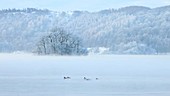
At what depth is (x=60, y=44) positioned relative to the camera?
96062 mm

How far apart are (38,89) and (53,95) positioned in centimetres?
276

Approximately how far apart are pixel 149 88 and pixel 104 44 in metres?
141

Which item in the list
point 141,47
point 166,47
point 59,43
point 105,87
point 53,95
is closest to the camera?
point 53,95

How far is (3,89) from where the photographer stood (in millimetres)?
26516

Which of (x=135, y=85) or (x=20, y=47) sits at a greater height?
(x=135, y=85)

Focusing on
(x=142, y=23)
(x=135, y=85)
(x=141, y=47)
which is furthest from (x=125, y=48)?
(x=135, y=85)

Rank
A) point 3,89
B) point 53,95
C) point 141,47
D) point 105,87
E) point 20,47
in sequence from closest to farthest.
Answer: point 53,95
point 3,89
point 105,87
point 141,47
point 20,47

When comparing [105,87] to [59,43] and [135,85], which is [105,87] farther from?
[59,43]

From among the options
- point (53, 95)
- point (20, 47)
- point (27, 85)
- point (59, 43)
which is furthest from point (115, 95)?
point (20, 47)

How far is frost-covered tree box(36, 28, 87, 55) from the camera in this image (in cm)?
9600

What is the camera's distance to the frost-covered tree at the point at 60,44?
96000 millimetres

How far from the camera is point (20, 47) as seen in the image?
183 metres

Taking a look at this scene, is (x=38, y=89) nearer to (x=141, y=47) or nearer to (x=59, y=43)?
(x=59, y=43)

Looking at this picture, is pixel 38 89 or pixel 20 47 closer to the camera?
pixel 38 89
